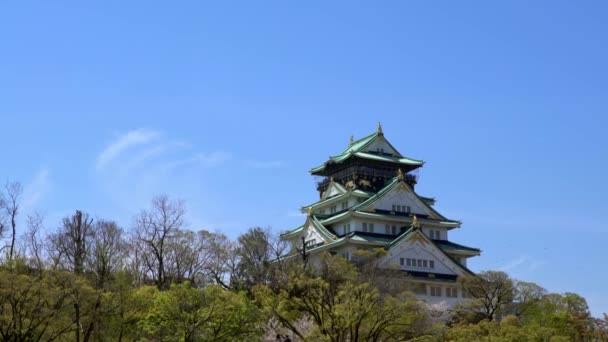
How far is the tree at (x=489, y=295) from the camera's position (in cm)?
5562

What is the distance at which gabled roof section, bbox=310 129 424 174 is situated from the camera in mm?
77106

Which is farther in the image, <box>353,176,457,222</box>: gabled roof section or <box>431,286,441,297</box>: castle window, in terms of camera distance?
<box>353,176,457,222</box>: gabled roof section

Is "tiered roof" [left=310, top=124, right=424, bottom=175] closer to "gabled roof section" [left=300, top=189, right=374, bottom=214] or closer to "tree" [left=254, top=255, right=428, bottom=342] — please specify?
"gabled roof section" [left=300, top=189, right=374, bottom=214]

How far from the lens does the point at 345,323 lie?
1460 inches

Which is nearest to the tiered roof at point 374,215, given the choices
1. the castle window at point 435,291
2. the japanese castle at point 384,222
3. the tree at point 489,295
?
the japanese castle at point 384,222

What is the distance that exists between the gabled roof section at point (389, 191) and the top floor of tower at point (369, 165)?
2.06 m

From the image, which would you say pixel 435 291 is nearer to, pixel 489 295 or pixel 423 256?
pixel 423 256

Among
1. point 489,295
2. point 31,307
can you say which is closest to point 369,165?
point 489,295

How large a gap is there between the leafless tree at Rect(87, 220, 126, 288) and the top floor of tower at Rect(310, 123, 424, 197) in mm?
26113

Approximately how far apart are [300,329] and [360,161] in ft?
119

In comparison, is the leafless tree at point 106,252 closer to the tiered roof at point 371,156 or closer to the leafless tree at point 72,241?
the leafless tree at point 72,241

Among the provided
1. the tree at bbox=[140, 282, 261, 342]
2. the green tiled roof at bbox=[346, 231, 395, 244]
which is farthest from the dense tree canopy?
the green tiled roof at bbox=[346, 231, 395, 244]

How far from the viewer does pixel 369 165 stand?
77812 millimetres

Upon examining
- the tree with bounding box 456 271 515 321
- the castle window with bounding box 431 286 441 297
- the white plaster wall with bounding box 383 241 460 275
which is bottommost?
the tree with bounding box 456 271 515 321
